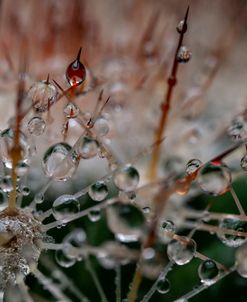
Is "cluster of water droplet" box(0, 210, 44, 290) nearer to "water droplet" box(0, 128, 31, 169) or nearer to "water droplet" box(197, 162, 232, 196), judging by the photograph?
"water droplet" box(0, 128, 31, 169)

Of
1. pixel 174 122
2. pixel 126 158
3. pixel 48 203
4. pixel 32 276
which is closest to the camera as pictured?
pixel 32 276

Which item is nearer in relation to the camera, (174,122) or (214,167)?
(214,167)

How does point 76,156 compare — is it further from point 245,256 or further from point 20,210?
point 245,256

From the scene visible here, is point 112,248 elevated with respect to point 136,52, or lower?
lower

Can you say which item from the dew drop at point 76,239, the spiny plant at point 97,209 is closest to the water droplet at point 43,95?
the spiny plant at point 97,209

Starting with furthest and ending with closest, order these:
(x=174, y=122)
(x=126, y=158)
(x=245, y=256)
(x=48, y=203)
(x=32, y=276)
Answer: (x=174, y=122)
(x=126, y=158)
(x=48, y=203)
(x=32, y=276)
(x=245, y=256)

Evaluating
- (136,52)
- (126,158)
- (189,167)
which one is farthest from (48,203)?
(136,52)

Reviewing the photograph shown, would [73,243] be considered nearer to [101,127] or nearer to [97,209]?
[97,209]

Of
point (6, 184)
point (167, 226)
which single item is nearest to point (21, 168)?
point (6, 184)

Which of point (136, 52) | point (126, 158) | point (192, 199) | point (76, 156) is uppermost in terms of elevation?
point (136, 52)
